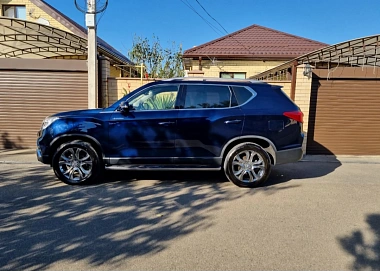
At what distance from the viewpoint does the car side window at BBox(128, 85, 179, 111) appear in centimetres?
508

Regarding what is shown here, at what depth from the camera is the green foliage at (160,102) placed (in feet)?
16.8

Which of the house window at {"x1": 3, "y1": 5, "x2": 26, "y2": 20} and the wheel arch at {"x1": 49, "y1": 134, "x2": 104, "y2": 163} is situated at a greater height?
the house window at {"x1": 3, "y1": 5, "x2": 26, "y2": 20}

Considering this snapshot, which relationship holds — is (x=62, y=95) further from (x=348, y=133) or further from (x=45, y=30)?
(x=348, y=133)

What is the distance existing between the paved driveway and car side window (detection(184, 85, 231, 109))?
152 centimetres

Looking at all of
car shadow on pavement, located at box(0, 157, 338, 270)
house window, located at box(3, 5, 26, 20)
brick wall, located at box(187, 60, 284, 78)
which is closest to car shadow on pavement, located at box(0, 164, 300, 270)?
car shadow on pavement, located at box(0, 157, 338, 270)

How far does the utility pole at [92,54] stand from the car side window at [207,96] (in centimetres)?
373

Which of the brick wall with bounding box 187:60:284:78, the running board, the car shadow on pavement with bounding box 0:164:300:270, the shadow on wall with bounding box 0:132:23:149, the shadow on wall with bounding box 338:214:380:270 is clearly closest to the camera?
the shadow on wall with bounding box 338:214:380:270

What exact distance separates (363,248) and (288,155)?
2.28 meters

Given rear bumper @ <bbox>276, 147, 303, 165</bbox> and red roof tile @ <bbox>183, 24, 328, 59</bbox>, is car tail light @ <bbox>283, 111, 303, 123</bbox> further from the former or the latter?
red roof tile @ <bbox>183, 24, 328, 59</bbox>

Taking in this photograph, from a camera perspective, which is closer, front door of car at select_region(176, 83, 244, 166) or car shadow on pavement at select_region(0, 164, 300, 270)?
car shadow on pavement at select_region(0, 164, 300, 270)

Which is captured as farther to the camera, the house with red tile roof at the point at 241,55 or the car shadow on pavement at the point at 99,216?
the house with red tile roof at the point at 241,55

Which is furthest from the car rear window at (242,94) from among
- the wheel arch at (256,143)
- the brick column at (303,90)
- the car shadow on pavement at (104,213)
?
the brick column at (303,90)

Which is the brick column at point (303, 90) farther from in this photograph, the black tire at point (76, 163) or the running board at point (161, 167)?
the black tire at point (76, 163)

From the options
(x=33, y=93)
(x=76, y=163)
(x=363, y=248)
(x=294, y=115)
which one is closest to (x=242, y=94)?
(x=294, y=115)
